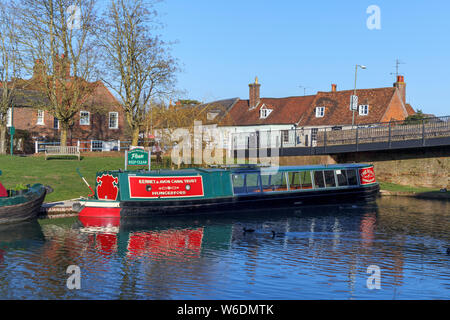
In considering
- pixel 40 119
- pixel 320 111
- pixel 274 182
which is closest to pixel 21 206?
pixel 274 182

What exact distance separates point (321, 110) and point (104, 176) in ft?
129

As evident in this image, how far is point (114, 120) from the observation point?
57.2 meters

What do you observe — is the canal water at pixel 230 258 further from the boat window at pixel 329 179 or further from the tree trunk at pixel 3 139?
the tree trunk at pixel 3 139

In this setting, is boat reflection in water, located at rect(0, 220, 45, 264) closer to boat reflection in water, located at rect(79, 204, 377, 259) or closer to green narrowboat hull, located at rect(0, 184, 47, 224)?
green narrowboat hull, located at rect(0, 184, 47, 224)

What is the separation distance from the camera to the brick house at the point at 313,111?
56.2m

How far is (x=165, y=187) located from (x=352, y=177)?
11.7 metres

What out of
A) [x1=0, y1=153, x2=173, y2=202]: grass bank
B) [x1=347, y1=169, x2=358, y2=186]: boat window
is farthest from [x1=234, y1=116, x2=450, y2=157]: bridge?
[x1=0, y1=153, x2=173, y2=202]: grass bank

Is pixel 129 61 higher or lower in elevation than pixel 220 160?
higher

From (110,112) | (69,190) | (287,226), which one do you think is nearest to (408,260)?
(287,226)

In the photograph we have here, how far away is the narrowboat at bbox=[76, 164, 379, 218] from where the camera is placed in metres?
24.3

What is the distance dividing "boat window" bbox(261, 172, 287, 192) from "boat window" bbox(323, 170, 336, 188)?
9.41 feet

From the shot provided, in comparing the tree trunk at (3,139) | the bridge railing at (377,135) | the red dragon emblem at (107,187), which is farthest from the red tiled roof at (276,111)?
the red dragon emblem at (107,187)

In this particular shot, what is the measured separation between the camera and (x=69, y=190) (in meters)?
28.3
